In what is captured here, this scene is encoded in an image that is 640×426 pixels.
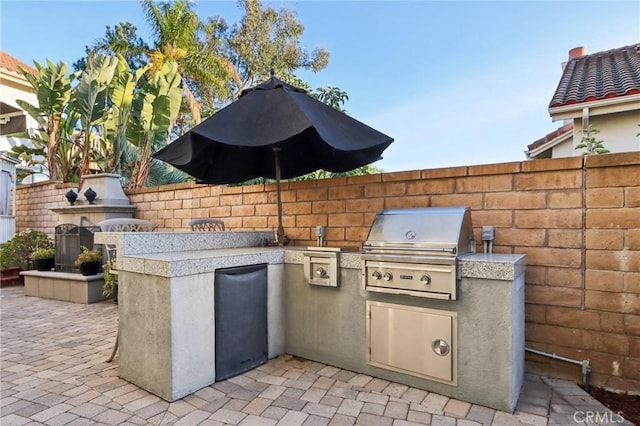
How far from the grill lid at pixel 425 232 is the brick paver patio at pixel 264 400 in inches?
42.3

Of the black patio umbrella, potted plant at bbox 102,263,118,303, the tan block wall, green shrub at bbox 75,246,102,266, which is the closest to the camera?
the tan block wall

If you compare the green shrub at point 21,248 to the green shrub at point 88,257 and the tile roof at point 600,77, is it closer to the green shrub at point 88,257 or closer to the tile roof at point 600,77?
the green shrub at point 88,257

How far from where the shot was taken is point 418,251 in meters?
2.70

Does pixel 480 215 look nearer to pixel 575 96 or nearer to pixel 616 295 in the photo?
pixel 616 295

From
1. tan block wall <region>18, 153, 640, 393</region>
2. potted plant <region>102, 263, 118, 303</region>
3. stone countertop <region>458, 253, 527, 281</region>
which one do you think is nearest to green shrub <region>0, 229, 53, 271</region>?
potted plant <region>102, 263, 118, 303</region>

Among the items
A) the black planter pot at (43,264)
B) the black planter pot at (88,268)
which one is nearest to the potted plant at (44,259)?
the black planter pot at (43,264)

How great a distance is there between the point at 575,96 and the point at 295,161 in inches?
205

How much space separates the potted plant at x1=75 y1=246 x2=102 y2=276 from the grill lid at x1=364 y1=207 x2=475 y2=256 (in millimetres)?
5236

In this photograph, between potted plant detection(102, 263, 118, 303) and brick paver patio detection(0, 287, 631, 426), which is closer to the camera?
brick paver patio detection(0, 287, 631, 426)

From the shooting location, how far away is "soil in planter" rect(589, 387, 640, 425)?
7.97 feet

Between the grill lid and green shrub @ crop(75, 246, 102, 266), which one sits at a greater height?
the grill lid

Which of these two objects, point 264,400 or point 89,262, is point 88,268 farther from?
point 264,400

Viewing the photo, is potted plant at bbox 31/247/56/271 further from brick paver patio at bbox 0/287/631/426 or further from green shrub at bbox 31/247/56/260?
brick paver patio at bbox 0/287/631/426

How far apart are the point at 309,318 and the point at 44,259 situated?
621 cm
